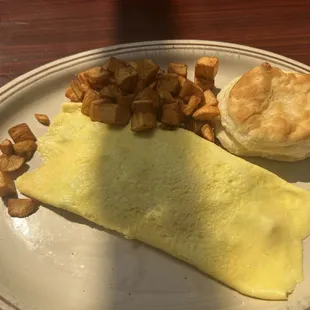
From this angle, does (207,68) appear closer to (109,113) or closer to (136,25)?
(109,113)

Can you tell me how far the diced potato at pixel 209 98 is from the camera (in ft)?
4.82

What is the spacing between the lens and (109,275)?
1.24 metres

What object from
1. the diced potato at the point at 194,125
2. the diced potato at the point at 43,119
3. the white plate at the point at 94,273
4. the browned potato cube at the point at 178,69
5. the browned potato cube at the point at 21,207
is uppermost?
the browned potato cube at the point at 178,69

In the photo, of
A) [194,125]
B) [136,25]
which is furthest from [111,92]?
[136,25]

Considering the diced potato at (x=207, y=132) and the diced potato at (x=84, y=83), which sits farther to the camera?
the diced potato at (x=84, y=83)

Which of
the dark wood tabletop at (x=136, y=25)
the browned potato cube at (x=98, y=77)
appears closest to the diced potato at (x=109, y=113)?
the browned potato cube at (x=98, y=77)

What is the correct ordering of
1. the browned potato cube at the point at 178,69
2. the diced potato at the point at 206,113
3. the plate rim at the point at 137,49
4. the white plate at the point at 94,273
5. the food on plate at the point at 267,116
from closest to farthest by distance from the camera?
the white plate at the point at 94,273, the food on plate at the point at 267,116, the diced potato at the point at 206,113, the browned potato cube at the point at 178,69, the plate rim at the point at 137,49

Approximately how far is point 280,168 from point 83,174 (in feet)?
2.06

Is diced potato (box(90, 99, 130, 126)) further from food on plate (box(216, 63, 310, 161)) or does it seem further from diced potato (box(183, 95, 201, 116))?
food on plate (box(216, 63, 310, 161))

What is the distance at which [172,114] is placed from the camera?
1412 mm

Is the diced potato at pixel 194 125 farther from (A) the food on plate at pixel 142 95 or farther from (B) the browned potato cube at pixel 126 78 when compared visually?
(B) the browned potato cube at pixel 126 78

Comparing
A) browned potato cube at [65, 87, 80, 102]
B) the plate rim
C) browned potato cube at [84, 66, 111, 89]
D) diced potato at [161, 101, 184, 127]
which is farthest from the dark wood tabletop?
diced potato at [161, 101, 184, 127]

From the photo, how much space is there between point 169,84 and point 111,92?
0.64 feet

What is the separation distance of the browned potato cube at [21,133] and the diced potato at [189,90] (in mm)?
529
